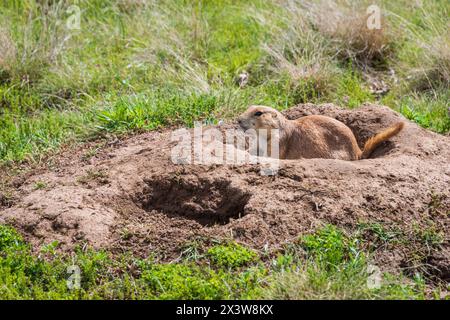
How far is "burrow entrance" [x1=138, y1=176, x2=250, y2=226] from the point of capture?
4.90m

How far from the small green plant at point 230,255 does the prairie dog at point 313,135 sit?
1550 millimetres

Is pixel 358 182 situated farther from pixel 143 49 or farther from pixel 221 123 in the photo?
pixel 143 49

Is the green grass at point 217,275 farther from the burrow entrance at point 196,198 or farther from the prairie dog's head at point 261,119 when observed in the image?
the prairie dog's head at point 261,119

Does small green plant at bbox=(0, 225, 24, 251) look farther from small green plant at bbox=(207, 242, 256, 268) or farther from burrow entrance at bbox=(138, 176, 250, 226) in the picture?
small green plant at bbox=(207, 242, 256, 268)

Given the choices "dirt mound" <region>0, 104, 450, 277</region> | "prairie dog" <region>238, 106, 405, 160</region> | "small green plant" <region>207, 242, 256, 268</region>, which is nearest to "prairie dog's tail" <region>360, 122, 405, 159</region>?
"prairie dog" <region>238, 106, 405, 160</region>

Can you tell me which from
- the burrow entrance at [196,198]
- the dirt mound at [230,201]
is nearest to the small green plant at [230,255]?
the dirt mound at [230,201]

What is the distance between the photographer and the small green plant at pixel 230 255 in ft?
14.1

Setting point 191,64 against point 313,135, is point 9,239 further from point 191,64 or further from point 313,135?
point 191,64

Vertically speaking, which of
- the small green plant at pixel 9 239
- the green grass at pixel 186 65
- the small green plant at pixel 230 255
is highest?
the green grass at pixel 186 65

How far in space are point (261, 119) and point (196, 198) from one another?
1.17 meters

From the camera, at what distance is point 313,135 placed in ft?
18.5

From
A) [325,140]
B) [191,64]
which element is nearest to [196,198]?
[325,140]
